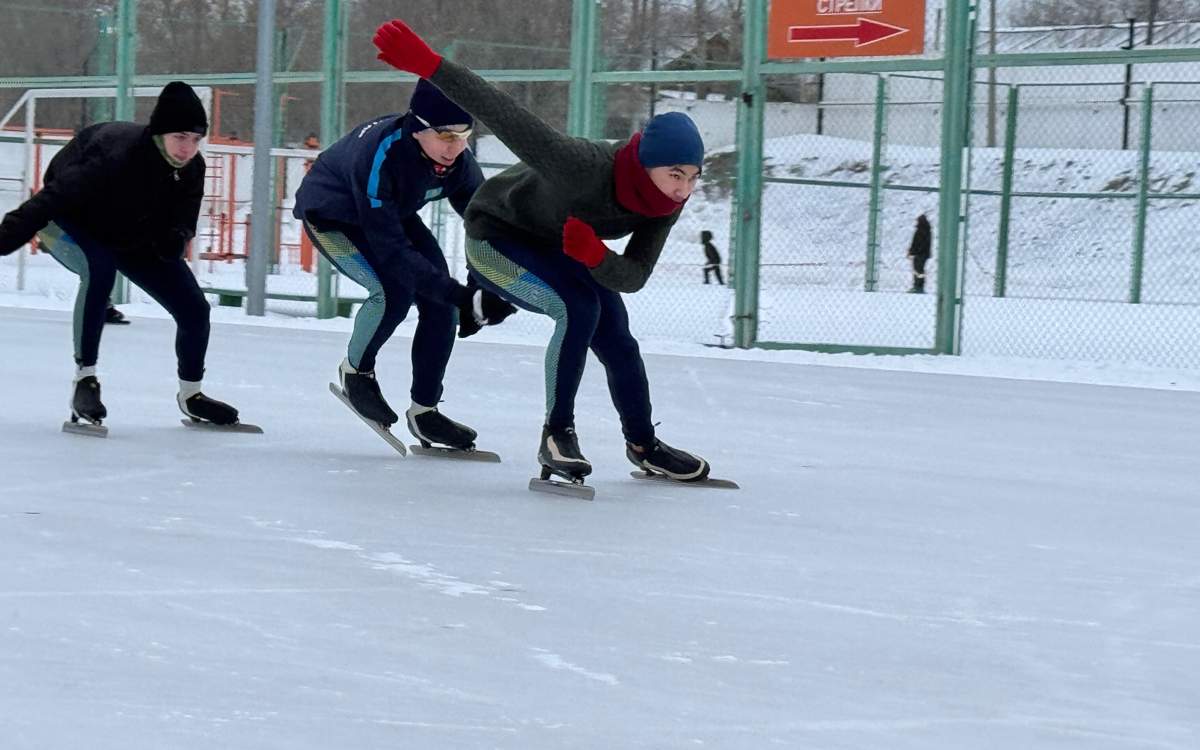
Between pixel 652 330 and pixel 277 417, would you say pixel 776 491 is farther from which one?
pixel 652 330

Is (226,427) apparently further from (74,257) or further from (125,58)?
(125,58)

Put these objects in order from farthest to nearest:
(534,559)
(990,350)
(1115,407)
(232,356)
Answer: (990,350)
(232,356)
(1115,407)
(534,559)

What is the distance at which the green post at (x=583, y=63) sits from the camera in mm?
11820

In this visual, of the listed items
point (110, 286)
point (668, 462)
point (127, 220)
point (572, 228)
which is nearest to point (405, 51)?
point (572, 228)

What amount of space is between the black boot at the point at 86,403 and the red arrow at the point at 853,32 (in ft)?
19.3

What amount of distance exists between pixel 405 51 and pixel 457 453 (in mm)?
1699

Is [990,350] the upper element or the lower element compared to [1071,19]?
lower

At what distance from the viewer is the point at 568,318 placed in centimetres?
524

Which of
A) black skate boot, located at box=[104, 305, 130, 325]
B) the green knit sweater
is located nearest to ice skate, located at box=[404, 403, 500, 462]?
the green knit sweater

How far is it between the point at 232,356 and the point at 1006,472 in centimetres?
471

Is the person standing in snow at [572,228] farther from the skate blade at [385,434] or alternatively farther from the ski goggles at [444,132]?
the skate blade at [385,434]

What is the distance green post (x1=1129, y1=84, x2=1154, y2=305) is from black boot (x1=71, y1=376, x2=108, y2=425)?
41.6 feet

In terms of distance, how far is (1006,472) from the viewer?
20.0 ft

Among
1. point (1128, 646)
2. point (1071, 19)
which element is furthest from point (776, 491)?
point (1071, 19)
